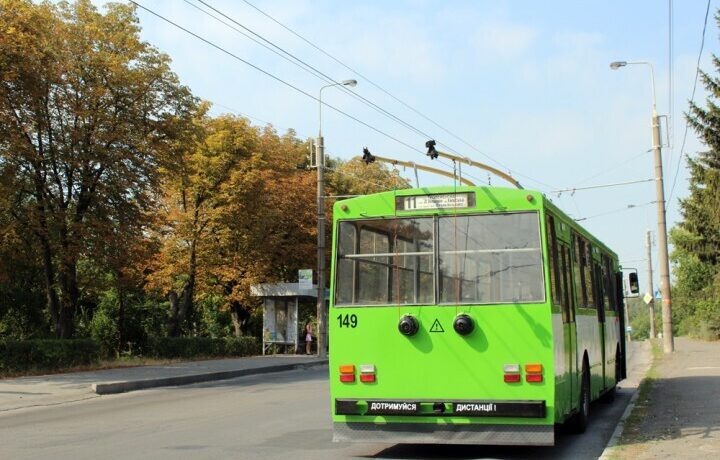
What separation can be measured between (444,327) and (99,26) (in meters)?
23.6

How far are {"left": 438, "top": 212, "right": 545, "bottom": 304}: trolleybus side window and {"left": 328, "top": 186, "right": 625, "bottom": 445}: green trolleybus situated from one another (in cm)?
1

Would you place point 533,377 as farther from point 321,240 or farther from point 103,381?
point 321,240

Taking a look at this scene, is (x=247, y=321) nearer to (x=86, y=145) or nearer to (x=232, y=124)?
(x=232, y=124)

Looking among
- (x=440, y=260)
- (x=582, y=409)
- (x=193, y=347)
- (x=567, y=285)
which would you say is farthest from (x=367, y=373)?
(x=193, y=347)

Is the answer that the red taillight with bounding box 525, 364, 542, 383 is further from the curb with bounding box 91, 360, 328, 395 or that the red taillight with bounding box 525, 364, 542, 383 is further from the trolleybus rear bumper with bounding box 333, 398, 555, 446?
the curb with bounding box 91, 360, 328, 395

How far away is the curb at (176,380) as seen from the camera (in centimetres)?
2003

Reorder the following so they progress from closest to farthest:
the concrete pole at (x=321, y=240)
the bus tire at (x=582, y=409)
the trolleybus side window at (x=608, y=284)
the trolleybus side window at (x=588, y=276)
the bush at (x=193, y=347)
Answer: the bus tire at (x=582, y=409), the trolleybus side window at (x=588, y=276), the trolleybus side window at (x=608, y=284), the bush at (x=193, y=347), the concrete pole at (x=321, y=240)

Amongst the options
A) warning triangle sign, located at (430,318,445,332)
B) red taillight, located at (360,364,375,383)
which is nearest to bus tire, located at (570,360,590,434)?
warning triangle sign, located at (430,318,445,332)

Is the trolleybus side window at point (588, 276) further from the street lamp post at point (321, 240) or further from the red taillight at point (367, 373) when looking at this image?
the street lamp post at point (321, 240)

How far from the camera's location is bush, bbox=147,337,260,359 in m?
33.5

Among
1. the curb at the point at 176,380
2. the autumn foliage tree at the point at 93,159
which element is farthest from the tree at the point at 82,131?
the curb at the point at 176,380

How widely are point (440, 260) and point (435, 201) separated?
769 millimetres

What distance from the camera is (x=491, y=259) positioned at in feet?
31.1

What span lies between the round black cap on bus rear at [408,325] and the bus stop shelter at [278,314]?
29341 mm
